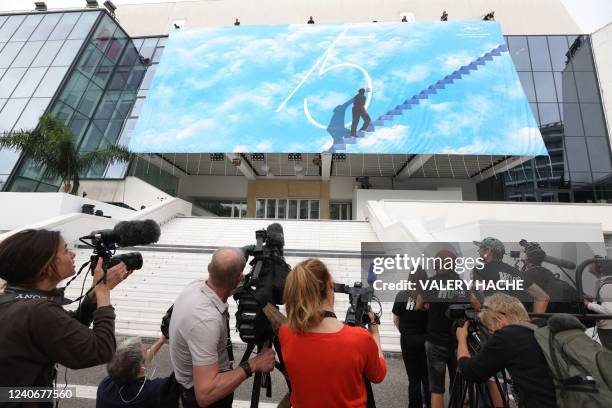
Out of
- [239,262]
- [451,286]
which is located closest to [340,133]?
[451,286]

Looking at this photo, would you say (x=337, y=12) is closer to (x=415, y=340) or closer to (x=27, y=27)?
(x=27, y=27)

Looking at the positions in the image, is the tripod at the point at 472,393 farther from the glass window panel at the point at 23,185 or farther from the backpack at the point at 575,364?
the glass window panel at the point at 23,185

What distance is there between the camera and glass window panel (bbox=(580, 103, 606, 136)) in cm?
1742

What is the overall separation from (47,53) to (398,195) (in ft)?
73.1

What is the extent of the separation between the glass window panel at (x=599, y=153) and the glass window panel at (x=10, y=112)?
2980cm

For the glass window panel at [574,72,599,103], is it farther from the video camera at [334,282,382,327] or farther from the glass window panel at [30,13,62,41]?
the glass window panel at [30,13,62,41]

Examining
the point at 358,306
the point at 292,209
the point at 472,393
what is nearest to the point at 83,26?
the point at 292,209

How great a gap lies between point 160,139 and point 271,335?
14.3 metres

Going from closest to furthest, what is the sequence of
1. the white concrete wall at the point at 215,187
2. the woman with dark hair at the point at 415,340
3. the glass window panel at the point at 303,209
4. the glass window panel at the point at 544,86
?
the woman with dark hair at the point at 415,340, the glass window panel at the point at 544,86, the glass window panel at the point at 303,209, the white concrete wall at the point at 215,187

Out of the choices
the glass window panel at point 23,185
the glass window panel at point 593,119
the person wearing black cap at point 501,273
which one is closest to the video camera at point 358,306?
the person wearing black cap at point 501,273

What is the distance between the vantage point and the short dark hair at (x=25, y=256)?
1.30 meters

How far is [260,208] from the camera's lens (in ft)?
64.5

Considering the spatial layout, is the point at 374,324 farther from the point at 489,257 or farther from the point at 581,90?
the point at 581,90

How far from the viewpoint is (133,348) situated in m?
1.99
